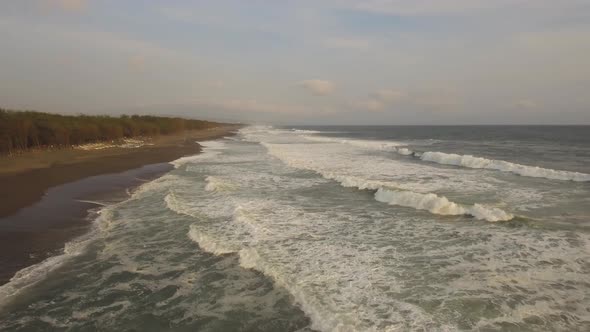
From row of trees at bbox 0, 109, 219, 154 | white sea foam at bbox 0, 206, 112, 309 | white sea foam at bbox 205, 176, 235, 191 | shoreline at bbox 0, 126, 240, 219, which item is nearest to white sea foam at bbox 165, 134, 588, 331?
white sea foam at bbox 205, 176, 235, 191

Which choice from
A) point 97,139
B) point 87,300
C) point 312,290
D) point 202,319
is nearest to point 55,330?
point 87,300

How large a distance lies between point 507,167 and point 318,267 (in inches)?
817

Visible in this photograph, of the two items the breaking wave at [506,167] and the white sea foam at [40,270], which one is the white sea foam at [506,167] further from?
the white sea foam at [40,270]

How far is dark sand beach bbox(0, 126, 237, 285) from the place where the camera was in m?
8.82

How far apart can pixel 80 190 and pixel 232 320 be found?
12.7 metres

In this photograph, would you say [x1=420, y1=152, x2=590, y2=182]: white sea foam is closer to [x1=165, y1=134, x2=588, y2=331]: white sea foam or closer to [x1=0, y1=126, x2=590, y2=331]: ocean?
[x1=0, y1=126, x2=590, y2=331]: ocean

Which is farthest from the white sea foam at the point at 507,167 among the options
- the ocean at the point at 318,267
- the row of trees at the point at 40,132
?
the row of trees at the point at 40,132

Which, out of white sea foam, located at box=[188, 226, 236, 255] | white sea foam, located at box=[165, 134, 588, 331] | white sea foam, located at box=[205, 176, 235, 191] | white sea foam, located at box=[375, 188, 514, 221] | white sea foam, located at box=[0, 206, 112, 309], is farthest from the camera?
white sea foam, located at box=[205, 176, 235, 191]

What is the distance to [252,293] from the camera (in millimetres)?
6672

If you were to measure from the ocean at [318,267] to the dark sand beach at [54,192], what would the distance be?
630 mm

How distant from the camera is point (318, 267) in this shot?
7.80 meters

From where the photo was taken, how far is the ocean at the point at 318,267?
227 inches

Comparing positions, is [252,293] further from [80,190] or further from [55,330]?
[80,190]

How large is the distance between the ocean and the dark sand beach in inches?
24.8
